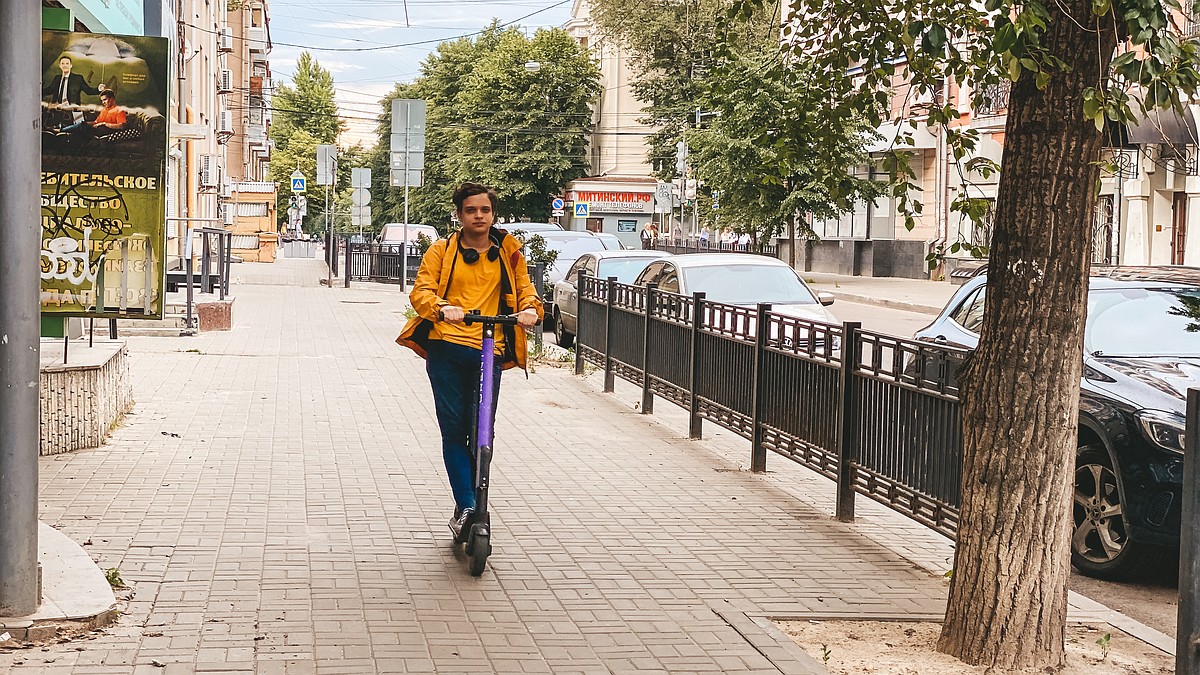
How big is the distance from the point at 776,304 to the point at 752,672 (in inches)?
392

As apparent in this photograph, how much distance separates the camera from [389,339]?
66.7 feet

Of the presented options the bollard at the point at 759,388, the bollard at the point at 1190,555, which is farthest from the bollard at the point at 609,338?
the bollard at the point at 1190,555

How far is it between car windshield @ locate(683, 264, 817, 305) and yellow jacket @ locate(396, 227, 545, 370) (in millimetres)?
8934

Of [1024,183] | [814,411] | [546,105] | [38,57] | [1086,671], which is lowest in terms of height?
[1086,671]

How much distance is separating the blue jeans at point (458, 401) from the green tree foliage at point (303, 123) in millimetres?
99424

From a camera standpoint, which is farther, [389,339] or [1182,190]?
[1182,190]

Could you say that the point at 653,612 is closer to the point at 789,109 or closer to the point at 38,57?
the point at 789,109

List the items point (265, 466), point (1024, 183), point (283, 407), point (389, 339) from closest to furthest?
point (1024, 183)
point (265, 466)
point (283, 407)
point (389, 339)

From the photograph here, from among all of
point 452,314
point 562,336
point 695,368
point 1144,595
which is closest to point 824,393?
point 1144,595

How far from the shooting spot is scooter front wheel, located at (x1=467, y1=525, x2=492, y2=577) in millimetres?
6453

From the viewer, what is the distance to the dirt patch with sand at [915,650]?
17.3 feet

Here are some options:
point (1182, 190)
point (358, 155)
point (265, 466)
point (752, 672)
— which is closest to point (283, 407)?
point (265, 466)

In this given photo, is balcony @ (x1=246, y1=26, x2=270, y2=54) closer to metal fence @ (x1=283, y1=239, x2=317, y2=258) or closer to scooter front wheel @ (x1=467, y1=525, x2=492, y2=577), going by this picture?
metal fence @ (x1=283, y1=239, x2=317, y2=258)

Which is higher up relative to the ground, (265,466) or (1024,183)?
(1024,183)
